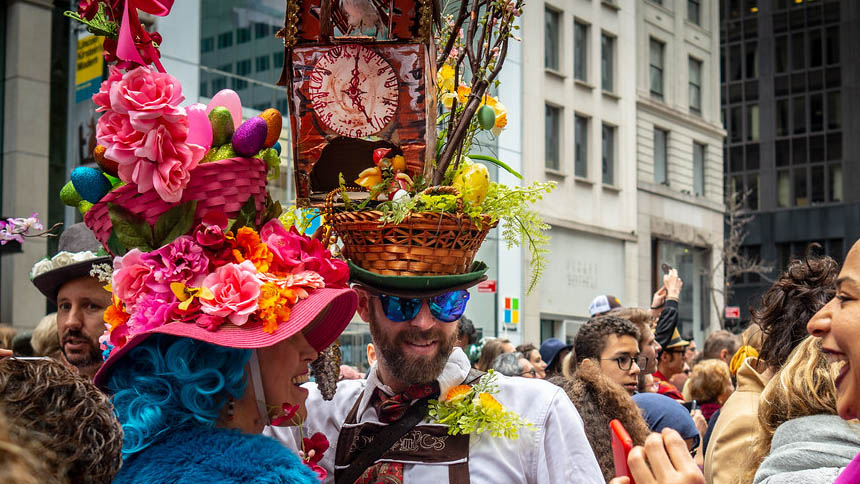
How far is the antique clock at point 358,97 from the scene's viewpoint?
315 centimetres

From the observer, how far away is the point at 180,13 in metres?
13.2

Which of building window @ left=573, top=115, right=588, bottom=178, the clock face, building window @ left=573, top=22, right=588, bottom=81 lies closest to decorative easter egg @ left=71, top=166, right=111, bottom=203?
the clock face

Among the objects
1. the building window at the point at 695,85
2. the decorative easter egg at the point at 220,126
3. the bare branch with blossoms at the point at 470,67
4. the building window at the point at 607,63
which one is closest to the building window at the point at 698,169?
the building window at the point at 695,85

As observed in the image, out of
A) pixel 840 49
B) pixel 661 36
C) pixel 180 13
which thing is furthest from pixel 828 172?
pixel 180 13

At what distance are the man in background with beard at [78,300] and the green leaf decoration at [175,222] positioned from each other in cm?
163

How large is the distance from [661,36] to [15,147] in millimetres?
18619

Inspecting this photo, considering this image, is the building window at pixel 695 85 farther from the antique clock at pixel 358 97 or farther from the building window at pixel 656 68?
the antique clock at pixel 358 97

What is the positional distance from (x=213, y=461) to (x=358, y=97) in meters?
1.40

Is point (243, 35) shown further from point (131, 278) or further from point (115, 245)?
point (131, 278)

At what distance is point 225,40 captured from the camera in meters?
13.8

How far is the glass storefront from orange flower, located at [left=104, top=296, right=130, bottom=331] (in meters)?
24.2

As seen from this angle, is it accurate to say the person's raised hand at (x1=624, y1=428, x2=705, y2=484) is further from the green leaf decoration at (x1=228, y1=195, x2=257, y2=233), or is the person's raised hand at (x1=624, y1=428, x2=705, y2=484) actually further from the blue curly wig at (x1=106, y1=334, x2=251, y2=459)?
the green leaf decoration at (x1=228, y1=195, x2=257, y2=233)

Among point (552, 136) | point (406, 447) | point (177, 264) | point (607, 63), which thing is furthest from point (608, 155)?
point (177, 264)

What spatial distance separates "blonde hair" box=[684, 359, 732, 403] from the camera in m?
7.23
